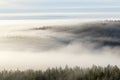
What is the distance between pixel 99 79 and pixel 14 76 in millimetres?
6930

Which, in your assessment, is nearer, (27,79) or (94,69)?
(27,79)

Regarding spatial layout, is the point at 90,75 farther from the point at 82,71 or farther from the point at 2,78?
the point at 2,78

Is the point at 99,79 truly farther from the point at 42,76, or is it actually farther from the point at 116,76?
the point at 42,76

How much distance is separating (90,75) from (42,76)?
13.0 ft

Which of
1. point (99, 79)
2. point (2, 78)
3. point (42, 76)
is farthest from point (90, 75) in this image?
point (2, 78)

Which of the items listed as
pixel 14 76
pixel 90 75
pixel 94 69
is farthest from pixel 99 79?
pixel 14 76

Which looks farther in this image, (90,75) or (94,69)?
(94,69)

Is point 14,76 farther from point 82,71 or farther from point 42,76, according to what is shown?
point 82,71

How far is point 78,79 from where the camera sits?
3997 centimetres

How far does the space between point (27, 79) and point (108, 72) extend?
7.04m

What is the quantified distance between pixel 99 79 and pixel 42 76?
484 centimetres

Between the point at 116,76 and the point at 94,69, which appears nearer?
the point at 116,76

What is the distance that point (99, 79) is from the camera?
131 feet

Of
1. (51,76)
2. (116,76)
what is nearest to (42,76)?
(51,76)
